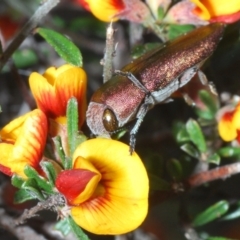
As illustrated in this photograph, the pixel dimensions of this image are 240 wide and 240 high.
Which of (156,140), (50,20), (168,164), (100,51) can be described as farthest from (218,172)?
(50,20)

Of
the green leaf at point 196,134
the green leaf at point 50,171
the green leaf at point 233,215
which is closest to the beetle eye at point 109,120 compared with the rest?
the green leaf at point 50,171

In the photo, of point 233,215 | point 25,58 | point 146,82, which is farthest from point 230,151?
point 25,58

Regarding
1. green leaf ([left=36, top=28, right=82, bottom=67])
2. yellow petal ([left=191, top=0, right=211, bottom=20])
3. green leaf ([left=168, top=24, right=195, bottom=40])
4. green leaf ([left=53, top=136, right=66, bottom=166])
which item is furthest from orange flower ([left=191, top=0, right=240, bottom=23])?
green leaf ([left=53, top=136, right=66, bottom=166])

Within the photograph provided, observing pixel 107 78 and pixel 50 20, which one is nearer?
pixel 107 78

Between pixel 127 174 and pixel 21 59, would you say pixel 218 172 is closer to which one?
pixel 127 174

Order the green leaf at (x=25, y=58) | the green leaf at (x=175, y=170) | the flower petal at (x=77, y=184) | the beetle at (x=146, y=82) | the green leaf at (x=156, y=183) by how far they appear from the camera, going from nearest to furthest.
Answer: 1. the flower petal at (x=77, y=184)
2. the beetle at (x=146, y=82)
3. the green leaf at (x=156, y=183)
4. the green leaf at (x=175, y=170)
5. the green leaf at (x=25, y=58)

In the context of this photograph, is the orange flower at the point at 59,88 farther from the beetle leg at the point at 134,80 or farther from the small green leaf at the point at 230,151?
the small green leaf at the point at 230,151
